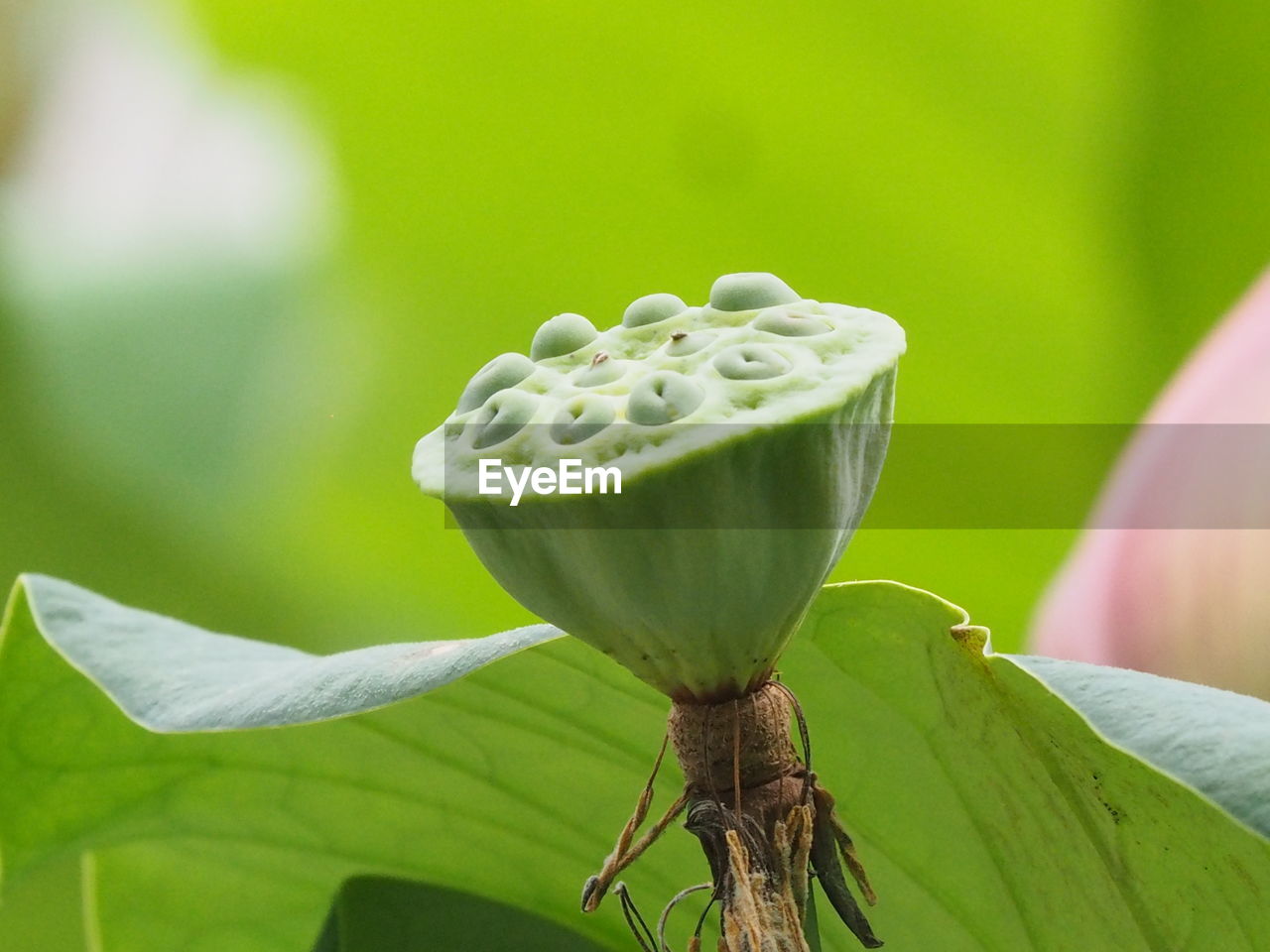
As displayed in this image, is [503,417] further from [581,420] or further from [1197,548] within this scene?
[1197,548]

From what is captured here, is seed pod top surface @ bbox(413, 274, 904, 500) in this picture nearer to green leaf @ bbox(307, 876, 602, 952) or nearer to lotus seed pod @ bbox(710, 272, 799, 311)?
lotus seed pod @ bbox(710, 272, 799, 311)

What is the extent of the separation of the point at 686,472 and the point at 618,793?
0.19m

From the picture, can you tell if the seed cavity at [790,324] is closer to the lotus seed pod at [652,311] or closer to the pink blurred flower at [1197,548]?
the lotus seed pod at [652,311]

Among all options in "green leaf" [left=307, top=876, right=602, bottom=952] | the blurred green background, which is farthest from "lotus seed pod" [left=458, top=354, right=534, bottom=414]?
the blurred green background

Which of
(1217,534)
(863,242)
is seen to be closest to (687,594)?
(1217,534)

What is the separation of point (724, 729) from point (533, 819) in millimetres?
151

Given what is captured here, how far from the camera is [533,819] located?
1.22ft

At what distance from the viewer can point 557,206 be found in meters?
0.91

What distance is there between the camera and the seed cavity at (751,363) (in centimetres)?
20

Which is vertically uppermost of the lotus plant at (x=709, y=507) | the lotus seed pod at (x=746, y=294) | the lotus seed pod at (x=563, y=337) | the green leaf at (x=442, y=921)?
the lotus seed pod at (x=746, y=294)

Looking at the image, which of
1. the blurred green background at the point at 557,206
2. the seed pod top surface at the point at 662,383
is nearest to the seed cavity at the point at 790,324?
the seed pod top surface at the point at 662,383

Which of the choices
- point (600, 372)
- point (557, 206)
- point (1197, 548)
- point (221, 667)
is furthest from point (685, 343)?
point (557, 206)

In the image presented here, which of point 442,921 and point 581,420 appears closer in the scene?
point 581,420

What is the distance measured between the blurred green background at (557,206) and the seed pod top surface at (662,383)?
653 mm
